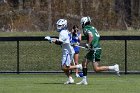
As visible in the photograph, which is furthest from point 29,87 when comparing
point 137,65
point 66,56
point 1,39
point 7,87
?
point 137,65

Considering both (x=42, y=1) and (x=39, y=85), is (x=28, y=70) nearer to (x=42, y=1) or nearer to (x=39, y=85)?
(x=39, y=85)

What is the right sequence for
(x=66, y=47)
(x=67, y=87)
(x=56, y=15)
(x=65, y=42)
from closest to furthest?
1. (x=67, y=87)
2. (x=65, y=42)
3. (x=66, y=47)
4. (x=56, y=15)

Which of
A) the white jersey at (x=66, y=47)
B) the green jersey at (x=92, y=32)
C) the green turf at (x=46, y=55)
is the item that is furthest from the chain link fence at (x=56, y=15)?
the green jersey at (x=92, y=32)

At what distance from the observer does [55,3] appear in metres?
41.6

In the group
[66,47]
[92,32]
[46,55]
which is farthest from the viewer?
[46,55]

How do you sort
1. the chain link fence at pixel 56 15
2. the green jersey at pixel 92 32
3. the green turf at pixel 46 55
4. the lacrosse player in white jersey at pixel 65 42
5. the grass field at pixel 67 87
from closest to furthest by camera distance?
the grass field at pixel 67 87 < the green jersey at pixel 92 32 < the lacrosse player in white jersey at pixel 65 42 < the green turf at pixel 46 55 < the chain link fence at pixel 56 15

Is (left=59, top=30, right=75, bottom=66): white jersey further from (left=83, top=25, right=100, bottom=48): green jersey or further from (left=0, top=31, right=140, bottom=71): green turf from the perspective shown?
(left=0, top=31, right=140, bottom=71): green turf

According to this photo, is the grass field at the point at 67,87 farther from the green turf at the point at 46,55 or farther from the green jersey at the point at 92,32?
the green turf at the point at 46,55

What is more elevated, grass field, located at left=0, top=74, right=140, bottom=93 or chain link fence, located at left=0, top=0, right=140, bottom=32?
chain link fence, located at left=0, top=0, right=140, bottom=32

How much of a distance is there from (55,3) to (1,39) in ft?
40.6

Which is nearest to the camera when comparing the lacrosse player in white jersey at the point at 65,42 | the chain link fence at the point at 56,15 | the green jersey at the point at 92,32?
the green jersey at the point at 92,32

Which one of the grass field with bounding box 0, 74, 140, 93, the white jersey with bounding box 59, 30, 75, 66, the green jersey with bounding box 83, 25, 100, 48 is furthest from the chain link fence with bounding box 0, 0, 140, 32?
the green jersey with bounding box 83, 25, 100, 48

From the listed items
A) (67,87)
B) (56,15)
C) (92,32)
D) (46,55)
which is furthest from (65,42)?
(56,15)

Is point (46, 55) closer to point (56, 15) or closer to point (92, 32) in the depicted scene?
point (56, 15)
